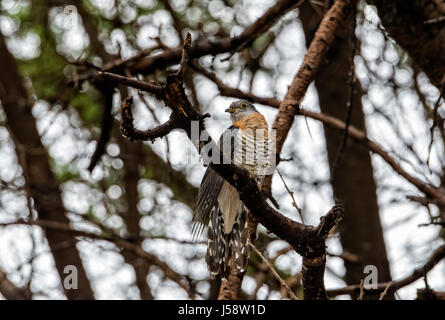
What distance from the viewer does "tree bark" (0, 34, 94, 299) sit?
484 centimetres

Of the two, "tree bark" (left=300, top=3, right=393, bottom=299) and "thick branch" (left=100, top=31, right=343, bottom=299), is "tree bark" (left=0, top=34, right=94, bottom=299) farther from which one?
"thick branch" (left=100, top=31, right=343, bottom=299)

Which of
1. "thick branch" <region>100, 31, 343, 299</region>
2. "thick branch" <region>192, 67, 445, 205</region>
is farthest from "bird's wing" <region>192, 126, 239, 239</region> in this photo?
"thick branch" <region>192, 67, 445, 205</region>

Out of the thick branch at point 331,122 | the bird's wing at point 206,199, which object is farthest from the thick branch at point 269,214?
the thick branch at point 331,122

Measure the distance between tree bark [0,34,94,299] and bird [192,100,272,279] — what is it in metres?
1.64

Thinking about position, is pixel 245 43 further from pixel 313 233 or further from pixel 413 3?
pixel 313 233

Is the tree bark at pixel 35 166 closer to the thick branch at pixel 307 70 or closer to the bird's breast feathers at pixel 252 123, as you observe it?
the bird's breast feathers at pixel 252 123

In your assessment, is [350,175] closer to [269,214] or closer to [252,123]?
[252,123]

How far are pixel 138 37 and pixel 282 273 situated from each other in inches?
112

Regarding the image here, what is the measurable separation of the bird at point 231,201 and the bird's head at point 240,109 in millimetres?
79

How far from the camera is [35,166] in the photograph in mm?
5086
